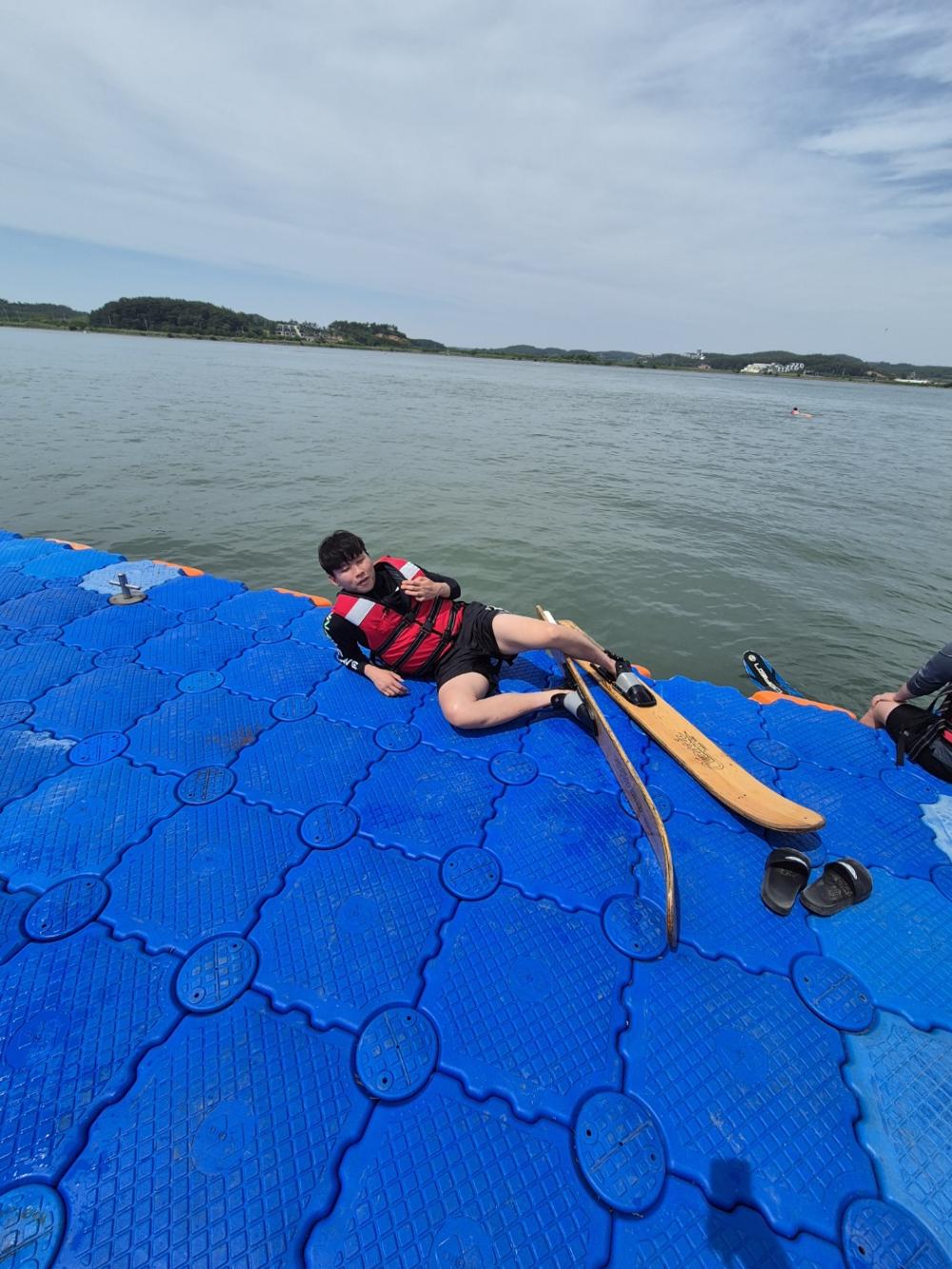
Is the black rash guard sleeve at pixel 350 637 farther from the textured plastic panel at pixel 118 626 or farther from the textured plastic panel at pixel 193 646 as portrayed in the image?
the textured plastic panel at pixel 118 626

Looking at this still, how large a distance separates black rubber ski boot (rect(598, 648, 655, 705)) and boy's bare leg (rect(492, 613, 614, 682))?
0.13 meters

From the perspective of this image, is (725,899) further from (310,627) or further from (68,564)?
(68,564)

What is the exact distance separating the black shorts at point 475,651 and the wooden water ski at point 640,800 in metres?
0.65

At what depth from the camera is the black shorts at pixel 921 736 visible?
364 cm

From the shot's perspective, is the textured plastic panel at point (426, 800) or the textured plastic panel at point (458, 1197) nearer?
the textured plastic panel at point (458, 1197)

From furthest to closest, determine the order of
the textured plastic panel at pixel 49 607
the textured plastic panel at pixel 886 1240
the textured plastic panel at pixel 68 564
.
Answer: the textured plastic panel at pixel 68 564
the textured plastic panel at pixel 49 607
the textured plastic panel at pixel 886 1240

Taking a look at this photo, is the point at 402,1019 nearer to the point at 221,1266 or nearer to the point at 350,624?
the point at 221,1266

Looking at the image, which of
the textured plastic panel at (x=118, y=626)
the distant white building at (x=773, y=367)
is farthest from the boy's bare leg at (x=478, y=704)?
the distant white building at (x=773, y=367)

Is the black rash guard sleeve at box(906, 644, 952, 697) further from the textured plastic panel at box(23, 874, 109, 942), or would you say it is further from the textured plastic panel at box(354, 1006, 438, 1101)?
the textured plastic panel at box(23, 874, 109, 942)

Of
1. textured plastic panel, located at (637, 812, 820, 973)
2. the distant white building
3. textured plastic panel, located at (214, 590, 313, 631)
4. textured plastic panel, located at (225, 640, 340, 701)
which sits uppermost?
the distant white building

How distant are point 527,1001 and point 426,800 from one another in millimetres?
1185

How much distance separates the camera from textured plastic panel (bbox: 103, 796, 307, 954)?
96.3 inches

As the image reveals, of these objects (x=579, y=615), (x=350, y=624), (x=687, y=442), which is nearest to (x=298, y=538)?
(x=579, y=615)

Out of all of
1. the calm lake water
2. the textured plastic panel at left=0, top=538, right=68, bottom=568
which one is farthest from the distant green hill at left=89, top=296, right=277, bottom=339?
the textured plastic panel at left=0, top=538, right=68, bottom=568
